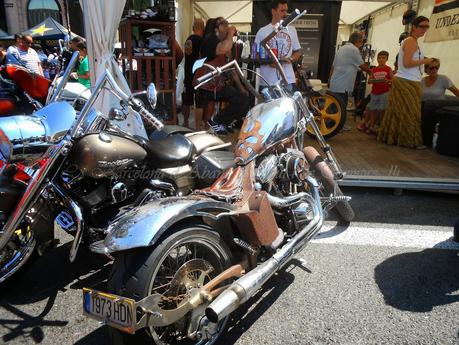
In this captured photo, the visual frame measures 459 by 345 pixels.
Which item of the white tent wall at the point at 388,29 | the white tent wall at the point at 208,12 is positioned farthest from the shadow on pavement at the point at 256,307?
the white tent wall at the point at 388,29

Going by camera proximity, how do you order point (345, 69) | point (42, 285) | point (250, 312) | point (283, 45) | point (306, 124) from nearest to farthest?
point (250, 312) < point (42, 285) < point (306, 124) < point (283, 45) < point (345, 69)

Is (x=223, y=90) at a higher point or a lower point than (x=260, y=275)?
higher

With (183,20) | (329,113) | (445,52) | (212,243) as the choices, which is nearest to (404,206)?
(329,113)

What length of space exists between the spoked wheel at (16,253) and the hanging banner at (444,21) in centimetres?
713

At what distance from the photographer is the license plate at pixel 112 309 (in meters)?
1.56

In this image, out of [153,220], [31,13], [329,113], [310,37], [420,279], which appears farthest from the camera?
[31,13]

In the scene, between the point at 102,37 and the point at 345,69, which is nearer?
the point at 102,37

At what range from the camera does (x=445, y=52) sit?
7066 millimetres

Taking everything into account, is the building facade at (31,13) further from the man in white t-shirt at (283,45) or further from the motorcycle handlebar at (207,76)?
the motorcycle handlebar at (207,76)

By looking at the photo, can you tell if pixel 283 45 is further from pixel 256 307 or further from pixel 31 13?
pixel 31 13

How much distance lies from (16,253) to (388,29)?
1088 centimetres

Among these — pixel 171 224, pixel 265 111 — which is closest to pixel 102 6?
pixel 265 111

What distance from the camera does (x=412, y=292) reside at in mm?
2633

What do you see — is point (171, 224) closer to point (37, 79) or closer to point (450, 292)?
point (450, 292)
